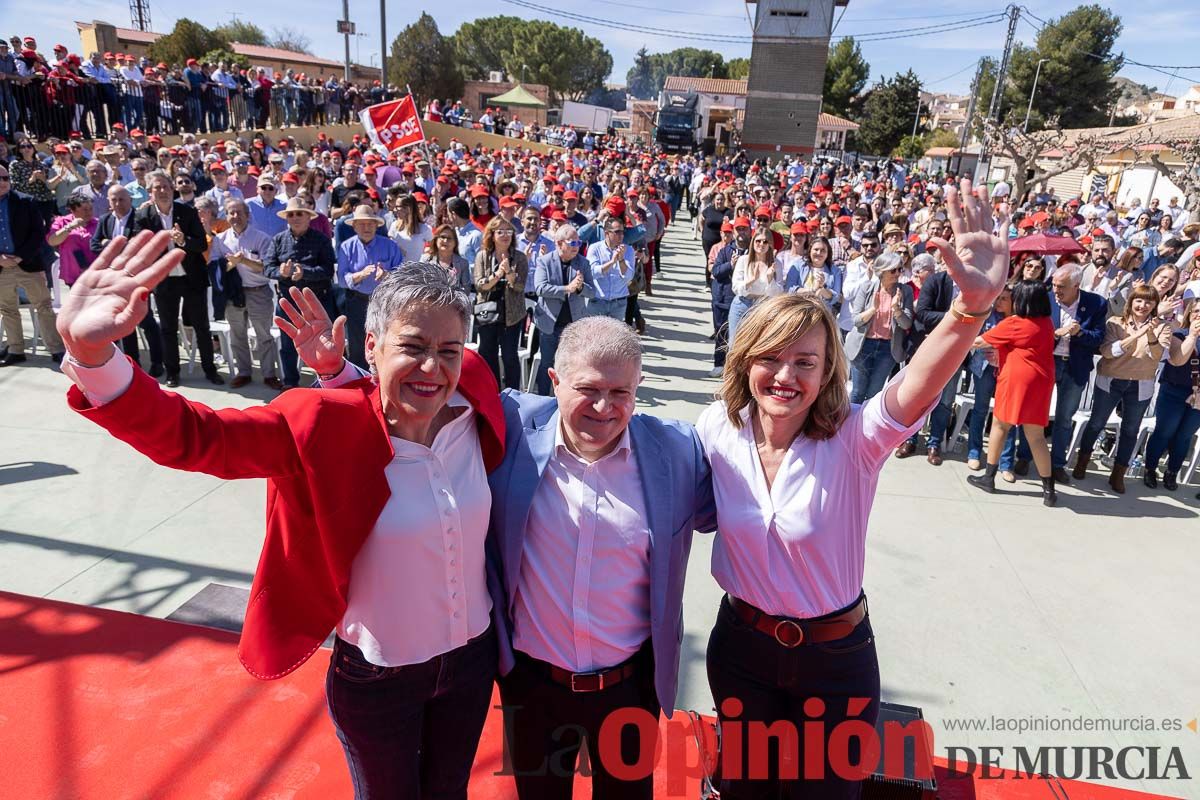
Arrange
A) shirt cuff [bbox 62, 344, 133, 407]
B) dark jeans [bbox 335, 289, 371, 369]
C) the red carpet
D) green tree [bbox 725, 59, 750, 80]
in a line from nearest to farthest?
shirt cuff [bbox 62, 344, 133, 407] → the red carpet → dark jeans [bbox 335, 289, 371, 369] → green tree [bbox 725, 59, 750, 80]

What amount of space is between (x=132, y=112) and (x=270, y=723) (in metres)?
19.7

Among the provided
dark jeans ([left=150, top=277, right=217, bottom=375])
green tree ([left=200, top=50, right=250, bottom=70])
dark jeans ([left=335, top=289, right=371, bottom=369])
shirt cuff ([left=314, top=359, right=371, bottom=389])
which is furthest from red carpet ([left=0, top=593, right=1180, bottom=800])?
green tree ([left=200, top=50, right=250, bottom=70])

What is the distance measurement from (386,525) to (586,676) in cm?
73

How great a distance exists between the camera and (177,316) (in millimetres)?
6934

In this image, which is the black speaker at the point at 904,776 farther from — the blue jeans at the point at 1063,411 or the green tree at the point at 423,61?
the green tree at the point at 423,61

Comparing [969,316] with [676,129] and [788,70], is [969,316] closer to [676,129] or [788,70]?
[676,129]

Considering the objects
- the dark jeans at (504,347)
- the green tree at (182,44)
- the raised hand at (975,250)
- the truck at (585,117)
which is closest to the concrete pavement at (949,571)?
the raised hand at (975,250)

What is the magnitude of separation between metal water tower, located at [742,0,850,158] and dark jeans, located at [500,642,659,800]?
52829 mm

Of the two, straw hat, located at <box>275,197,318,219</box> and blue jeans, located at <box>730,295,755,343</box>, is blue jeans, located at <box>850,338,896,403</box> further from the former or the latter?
straw hat, located at <box>275,197,318,219</box>

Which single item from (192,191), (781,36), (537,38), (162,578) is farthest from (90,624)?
(537,38)

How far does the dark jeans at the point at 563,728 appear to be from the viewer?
6.85 feet

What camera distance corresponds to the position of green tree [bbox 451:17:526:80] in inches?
3561

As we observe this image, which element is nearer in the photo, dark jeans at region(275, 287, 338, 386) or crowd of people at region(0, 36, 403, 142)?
dark jeans at region(275, 287, 338, 386)

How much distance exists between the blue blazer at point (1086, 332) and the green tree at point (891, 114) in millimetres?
55842
